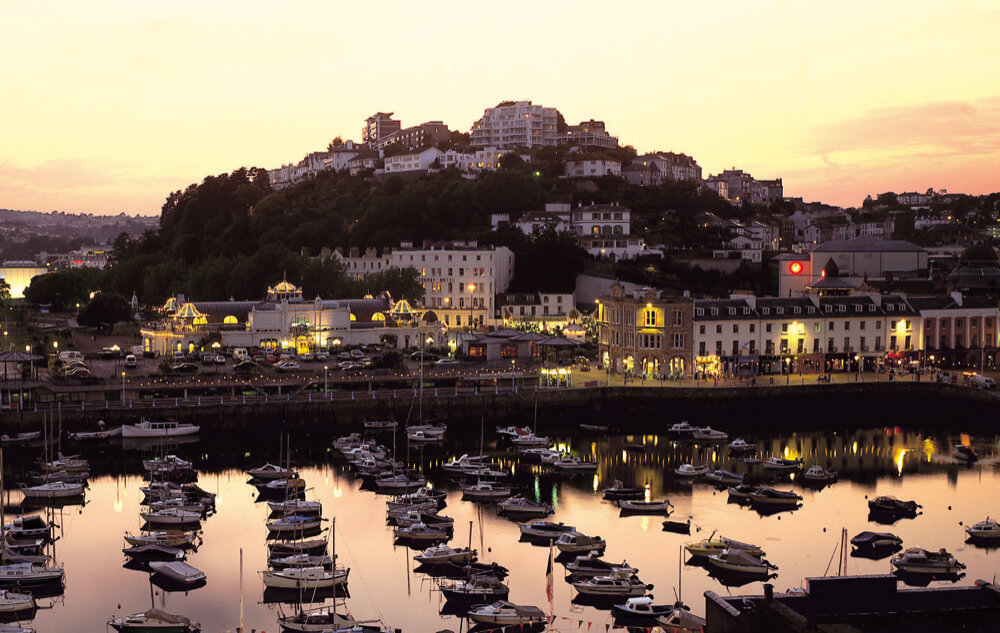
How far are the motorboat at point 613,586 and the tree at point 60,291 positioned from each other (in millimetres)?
76687

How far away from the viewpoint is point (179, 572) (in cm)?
3072

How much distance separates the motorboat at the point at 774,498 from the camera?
38.6 metres

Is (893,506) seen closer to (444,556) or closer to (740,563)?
(740,563)

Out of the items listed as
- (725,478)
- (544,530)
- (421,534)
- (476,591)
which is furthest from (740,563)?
(725,478)

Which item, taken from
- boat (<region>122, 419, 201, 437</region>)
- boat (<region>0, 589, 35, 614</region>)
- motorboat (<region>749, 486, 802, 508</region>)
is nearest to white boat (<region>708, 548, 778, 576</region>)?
motorboat (<region>749, 486, 802, 508</region>)

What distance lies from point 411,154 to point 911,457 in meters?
75.8

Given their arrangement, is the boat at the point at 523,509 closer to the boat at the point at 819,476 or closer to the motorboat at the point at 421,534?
the motorboat at the point at 421,534

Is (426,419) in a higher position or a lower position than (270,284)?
lower

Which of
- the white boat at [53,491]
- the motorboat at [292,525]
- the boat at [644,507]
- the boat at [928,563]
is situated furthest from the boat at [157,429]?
the boat at [928,563]

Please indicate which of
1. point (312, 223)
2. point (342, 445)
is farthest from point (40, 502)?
point (312, 223)

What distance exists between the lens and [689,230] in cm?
9688

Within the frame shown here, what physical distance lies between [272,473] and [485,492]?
7.74 metres

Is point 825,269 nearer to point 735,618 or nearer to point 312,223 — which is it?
point 312,223

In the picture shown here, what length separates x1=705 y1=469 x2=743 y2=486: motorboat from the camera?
4116 centimetres
